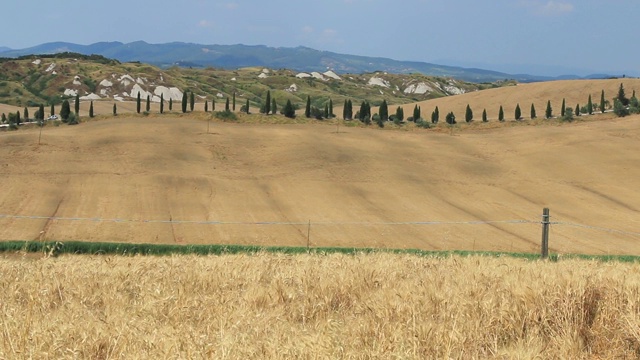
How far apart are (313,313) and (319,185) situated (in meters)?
51.7

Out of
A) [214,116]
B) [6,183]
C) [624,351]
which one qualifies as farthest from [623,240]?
[214,116]

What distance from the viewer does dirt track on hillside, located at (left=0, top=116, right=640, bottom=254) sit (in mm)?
43156

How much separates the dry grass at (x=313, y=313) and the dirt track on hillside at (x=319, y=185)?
30.8 m

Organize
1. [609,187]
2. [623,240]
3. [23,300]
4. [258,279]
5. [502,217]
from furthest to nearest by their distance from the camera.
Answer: [609,187] < [502,217] < [623,240] < [258,279] < [23,300]

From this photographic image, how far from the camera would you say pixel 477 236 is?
43625 millimetres

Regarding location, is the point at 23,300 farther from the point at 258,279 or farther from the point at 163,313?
the point at 258,279

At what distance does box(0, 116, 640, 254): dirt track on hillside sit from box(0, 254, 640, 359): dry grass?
30.8m

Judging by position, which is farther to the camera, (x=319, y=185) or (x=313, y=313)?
(x=319, y=185)

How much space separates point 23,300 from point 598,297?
6.98 m

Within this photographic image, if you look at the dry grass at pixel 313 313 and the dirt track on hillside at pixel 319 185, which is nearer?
the dry grass at pixel 313 313

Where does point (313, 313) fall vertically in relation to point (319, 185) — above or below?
above

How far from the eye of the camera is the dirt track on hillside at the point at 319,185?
4316 centimetres

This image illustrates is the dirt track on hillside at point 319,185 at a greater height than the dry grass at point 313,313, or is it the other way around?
the dry grass at point 313,313

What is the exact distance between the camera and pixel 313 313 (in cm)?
754
